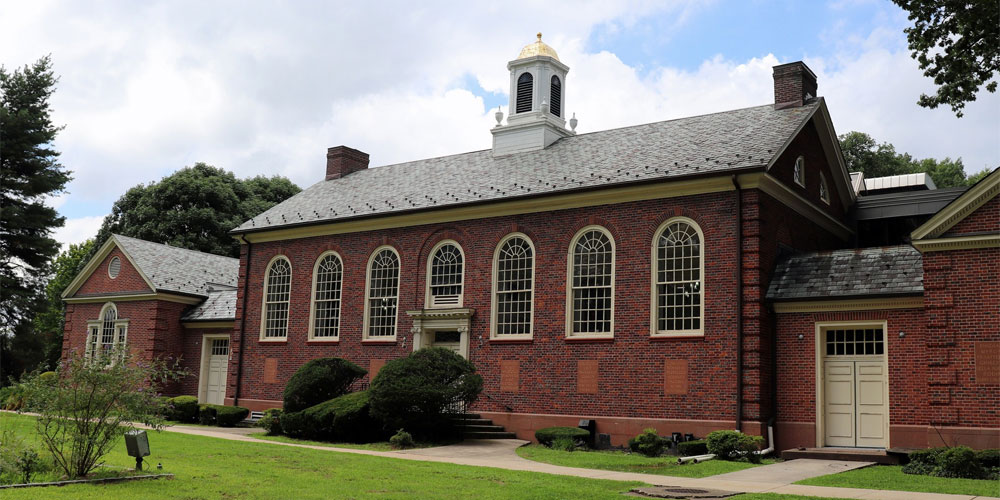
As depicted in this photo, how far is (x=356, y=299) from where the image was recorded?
86.7 ft

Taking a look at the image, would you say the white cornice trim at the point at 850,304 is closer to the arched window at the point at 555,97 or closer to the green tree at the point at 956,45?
the green tree at the point at 956,45

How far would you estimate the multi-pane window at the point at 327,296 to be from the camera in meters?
27.1

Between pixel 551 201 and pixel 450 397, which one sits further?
pixel 551 201

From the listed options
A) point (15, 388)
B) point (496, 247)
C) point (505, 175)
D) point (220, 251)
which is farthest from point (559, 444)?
point (220, 251)

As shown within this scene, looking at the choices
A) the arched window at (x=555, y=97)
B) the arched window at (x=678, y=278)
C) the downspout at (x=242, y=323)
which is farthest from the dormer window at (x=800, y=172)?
the downspout at (x=242, y=323)

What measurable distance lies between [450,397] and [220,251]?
31907 millimetres

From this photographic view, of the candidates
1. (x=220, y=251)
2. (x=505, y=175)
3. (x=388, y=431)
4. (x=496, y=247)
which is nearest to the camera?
(x=388, y=431)

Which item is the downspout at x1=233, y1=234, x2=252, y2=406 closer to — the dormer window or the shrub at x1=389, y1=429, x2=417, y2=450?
the shrub at x1=389, y1=429, x2=417, y2=450

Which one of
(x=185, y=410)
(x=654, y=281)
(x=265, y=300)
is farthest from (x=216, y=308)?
(x=654, y=281)

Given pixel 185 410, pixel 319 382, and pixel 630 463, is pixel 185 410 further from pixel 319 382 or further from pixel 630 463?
pixel 630 463

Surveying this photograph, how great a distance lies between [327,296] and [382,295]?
235 centimetres

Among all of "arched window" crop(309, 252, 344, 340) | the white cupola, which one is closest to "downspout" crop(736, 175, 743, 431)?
the white cupola

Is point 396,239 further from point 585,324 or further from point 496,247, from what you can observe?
point 585,324

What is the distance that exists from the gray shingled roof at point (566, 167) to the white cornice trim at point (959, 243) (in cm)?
395
